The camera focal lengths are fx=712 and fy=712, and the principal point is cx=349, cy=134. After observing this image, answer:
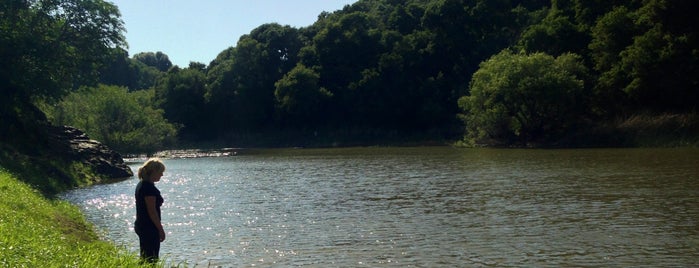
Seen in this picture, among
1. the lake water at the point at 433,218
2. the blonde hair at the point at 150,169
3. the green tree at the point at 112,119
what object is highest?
the green tree at the point at 112,119

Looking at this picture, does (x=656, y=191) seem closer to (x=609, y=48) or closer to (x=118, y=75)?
(x=609, y=48)

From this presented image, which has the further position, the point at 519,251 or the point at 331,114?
the point at 331,114

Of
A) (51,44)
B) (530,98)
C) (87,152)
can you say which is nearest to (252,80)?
(530,98)

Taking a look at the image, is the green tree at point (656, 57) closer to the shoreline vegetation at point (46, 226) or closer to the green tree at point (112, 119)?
the shoreline vegetation at point (46, 226)

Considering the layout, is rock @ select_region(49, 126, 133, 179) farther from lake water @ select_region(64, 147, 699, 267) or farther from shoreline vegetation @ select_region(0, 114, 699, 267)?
lake water @ select_region(64, 147, 699, 267)

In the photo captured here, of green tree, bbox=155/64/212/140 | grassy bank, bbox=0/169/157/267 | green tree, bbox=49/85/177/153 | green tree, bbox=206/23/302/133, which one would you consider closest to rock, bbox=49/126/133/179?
grassy bank, bbox=0/169/157/267

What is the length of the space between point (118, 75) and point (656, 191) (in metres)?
160

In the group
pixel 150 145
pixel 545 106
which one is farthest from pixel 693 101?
pixel 150 145

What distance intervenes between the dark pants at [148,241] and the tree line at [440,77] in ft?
137

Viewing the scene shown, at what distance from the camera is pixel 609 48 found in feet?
233

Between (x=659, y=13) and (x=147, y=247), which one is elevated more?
(x=659, y=13)

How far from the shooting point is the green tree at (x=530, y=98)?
71625mm

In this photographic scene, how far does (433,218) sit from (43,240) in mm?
13252

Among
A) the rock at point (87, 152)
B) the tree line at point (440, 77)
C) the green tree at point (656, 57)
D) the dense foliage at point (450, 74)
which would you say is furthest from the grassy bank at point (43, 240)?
the dense foliage at point (450, 74)
